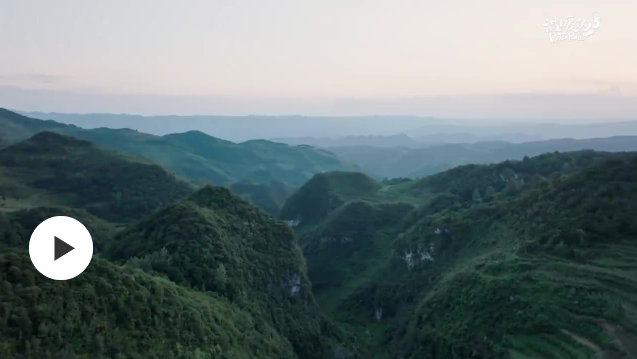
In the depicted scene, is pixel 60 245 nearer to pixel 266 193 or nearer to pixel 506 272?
pixel 506 272

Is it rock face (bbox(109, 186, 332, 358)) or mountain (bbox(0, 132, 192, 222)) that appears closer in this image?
rock face (bbox(109, 186, 332, 358))

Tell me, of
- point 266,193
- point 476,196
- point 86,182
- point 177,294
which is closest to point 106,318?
point 177,294

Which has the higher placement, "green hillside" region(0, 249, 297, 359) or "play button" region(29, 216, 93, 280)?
"play button" region(29, 216, 93, 280)

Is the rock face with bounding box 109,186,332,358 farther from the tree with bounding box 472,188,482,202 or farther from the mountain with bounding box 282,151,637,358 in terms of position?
the tree with bounding box 472,188,482,202

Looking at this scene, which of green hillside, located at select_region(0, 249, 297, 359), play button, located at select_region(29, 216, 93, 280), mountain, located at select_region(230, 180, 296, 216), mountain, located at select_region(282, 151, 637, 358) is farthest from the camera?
mountain, located at select_region(230, 180, 296, 216)

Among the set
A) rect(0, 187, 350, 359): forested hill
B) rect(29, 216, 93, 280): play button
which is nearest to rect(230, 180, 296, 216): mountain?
rect(0, 187, 350, 359): forested hill

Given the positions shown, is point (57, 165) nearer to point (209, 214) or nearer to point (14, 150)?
point (14, 150)
